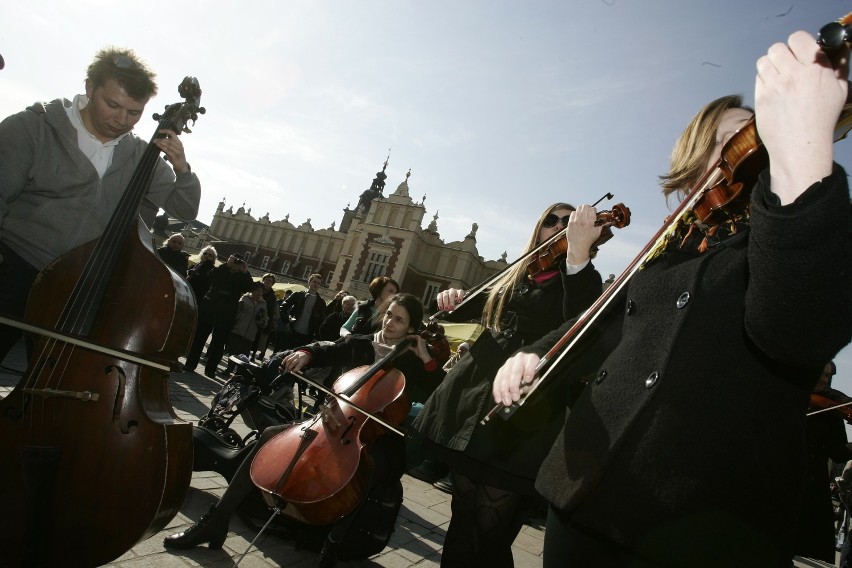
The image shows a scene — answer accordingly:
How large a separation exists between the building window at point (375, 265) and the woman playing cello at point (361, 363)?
3054 centimetres

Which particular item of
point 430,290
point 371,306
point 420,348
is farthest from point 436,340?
point 430,290

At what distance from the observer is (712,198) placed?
1.19 m

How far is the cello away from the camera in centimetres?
154

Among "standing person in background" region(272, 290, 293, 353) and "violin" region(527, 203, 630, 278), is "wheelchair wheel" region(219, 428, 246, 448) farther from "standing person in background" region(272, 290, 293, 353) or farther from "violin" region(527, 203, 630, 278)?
"standing person in background" region(272, 290, 293, 353)

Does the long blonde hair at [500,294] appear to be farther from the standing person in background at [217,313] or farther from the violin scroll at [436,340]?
the standing person in background at [217,313]

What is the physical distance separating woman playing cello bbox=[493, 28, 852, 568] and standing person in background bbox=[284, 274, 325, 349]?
799 cm

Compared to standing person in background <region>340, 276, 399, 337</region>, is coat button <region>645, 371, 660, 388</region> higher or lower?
lower

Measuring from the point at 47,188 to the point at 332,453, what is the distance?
1.84 meters

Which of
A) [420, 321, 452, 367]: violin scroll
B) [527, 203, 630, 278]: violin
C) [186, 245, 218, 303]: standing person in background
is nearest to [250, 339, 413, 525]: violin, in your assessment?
[420, 321, 452, 367]: violin scroll

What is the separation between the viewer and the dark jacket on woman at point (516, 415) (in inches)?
71.7

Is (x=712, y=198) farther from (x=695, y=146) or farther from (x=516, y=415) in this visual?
(x=516, y=415)

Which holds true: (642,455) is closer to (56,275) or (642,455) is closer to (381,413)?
(381,413)

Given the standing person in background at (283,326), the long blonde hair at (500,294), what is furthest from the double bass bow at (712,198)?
the standing person in background at (283,326)

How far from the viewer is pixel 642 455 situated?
0.96m
